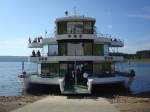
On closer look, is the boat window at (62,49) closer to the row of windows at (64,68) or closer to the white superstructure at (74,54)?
the white superstructure at (74,54)

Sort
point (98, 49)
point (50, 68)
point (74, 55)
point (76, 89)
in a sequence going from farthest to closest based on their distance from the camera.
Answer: point (98, 49), point (50, 68), point (74, 55), point (76, 89)

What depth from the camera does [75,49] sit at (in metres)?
33.1

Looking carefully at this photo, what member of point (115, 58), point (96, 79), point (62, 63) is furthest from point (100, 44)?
point (96, 79)

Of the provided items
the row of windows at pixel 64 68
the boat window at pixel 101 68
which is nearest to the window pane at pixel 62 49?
the row of windows at pixel 64 68

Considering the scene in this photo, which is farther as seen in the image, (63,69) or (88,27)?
(88,27)

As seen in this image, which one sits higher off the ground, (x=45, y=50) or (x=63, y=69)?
(x=45, y=50)

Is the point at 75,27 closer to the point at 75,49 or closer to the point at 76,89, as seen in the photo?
the point at 75,49

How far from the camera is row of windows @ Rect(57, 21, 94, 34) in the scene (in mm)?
33156

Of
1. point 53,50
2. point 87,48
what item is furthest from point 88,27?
point 53,50

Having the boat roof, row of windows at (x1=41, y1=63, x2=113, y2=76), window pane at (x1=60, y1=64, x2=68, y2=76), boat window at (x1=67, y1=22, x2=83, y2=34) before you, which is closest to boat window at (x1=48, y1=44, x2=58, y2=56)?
row of windows at (x1=41, y1=63, x2=113, y2=76)

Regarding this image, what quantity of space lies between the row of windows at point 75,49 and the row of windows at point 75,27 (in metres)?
1.15

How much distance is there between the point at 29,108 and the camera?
18750 millimetres

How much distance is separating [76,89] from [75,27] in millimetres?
7498

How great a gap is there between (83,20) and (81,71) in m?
4.77
